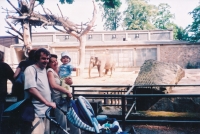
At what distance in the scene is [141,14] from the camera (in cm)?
4212

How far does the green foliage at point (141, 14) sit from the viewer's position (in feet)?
136

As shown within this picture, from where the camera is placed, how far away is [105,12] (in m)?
47.0

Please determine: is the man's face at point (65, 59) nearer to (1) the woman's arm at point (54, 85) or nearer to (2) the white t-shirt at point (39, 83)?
(1) the woman's arm at point (54, 85)

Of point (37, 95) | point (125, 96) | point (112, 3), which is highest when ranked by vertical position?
point (112, 3)

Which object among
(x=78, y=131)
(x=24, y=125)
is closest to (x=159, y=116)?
(x=78, y=131)

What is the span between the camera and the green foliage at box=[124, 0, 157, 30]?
41.4m

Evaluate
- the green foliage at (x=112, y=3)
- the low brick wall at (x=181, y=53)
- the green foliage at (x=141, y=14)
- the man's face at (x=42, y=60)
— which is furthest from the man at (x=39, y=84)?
the green foliage at (x=141, y=14)

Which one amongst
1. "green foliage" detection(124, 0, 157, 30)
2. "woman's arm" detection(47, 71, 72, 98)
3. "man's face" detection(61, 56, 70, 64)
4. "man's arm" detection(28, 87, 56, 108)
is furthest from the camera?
"green foliage" detection(124, 0, 157, 30)

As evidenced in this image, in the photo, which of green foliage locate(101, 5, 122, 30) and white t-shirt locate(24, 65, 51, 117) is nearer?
white t-shirt locate(24, 65, 51, 117)

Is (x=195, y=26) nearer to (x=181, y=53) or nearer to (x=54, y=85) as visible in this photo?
(x=181, y=53)

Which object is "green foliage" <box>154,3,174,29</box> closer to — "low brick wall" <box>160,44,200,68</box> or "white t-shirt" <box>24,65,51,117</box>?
"low brick wall" <box>160,44,200,68</box>

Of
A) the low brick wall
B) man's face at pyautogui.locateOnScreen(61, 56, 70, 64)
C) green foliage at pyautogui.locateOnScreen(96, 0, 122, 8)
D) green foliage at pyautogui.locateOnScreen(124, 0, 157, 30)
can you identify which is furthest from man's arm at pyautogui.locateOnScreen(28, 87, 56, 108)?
green foliage at pyautogui.locateOnScreen(124, 0, 157, 30)

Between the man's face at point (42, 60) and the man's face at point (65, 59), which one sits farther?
the man's face at point (65, 59)

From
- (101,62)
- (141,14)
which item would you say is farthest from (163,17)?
(101,62)
